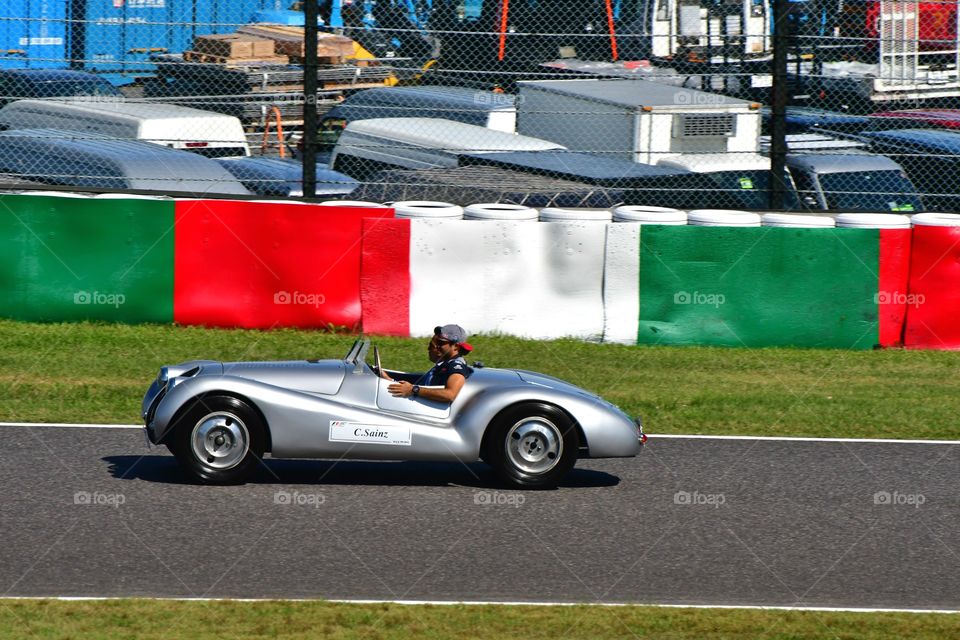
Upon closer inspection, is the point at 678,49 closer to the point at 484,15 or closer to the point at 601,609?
the point at 484,15

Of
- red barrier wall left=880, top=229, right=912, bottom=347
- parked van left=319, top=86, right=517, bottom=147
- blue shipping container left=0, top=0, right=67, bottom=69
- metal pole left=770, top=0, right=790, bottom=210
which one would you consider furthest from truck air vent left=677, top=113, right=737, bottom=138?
blue shipping container left=0, top=0, right=67, bottom=69

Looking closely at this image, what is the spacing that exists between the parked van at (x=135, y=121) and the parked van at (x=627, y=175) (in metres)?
3.44

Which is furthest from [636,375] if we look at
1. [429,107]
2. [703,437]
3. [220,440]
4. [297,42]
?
[297,42]

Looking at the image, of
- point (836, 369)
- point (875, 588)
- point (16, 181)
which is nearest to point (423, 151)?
point (16, 181)

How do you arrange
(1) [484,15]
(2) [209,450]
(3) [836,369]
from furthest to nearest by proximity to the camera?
1. (1) [484,15]
2. (3) [836,369]
3. (2) [209,450]

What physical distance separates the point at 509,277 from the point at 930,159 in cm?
782

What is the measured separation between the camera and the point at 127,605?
565 cm

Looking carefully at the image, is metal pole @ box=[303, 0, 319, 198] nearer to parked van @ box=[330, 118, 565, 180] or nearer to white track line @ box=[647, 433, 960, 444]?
parked van @ box=[330, 118, 565, 180]

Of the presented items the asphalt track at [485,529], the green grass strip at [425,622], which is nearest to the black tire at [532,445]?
the asphalt track at [485,529]

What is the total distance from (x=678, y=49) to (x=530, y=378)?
14231 millimetres

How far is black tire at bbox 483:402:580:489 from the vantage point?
7.63 meters

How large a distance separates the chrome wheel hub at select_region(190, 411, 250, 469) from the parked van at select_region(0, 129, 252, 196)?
597cm

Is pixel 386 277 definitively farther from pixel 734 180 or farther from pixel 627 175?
pixel 734 180

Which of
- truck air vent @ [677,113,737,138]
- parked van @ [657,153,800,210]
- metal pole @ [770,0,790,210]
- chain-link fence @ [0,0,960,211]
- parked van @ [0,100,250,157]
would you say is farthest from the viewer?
parked van @ [0,100,250,157]
